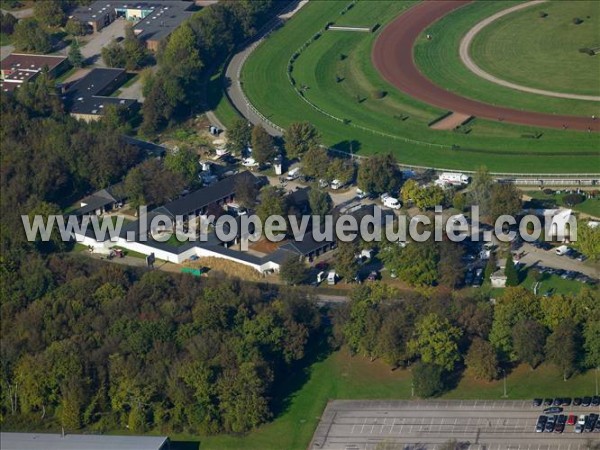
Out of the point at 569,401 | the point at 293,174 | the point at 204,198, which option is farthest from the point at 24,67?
the point at 569,401

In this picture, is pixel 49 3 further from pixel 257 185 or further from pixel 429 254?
pixel 429 254

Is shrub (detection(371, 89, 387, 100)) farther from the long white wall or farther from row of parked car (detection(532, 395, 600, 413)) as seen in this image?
row of parked car (detection(532, 395, 600, 413))

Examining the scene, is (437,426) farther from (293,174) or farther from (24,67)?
(24,67)

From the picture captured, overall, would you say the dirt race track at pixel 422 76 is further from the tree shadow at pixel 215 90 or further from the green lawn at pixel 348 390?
the green lawn at pixel 348 390

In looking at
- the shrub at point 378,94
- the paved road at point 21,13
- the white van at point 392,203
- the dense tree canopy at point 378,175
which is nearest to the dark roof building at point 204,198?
the dense tree canopy at point 378,175

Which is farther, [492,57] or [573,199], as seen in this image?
[492,57]

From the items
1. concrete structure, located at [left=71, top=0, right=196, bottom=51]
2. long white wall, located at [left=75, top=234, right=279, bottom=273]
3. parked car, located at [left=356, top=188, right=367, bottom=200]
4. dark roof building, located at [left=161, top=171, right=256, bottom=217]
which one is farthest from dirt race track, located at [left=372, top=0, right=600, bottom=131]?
long white wall, located at [left=75, top=234, right=279, bottom=273]

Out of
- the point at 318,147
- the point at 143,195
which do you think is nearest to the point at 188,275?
the point at 143,195

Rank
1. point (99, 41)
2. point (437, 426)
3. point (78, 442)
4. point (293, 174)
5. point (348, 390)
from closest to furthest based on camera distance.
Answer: point (78, 442)
point (437, 426)
point (348, 390)
point (293, 174)
point (99, 41)
